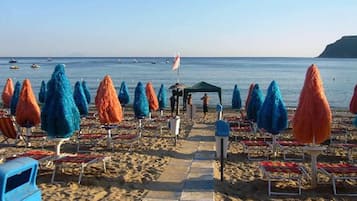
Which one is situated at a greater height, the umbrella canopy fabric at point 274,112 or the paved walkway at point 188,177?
the umbrella canopy fabric at point 274,112

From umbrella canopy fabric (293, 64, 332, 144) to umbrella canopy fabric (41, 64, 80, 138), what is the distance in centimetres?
533

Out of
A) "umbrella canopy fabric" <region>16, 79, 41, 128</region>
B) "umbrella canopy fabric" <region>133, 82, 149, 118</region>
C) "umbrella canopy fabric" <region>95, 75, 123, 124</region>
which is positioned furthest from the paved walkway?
"umbrella canopy fabric" <region>16, 79, 41, 128</region>

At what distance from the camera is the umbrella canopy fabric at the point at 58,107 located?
33.3 feet

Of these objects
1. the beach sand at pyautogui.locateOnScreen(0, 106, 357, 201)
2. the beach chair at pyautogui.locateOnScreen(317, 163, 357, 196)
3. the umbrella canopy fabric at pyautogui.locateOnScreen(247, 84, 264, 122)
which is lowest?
the beach sand at pyautogui.locateOnScreen(0, 106, 357, 201)

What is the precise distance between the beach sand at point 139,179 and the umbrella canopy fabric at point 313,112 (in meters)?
1.20

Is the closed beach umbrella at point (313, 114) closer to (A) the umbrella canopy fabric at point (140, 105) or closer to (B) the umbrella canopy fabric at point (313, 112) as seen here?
(B) the umbrella canopy fabric at point (313, 112)

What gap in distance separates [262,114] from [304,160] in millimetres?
1854

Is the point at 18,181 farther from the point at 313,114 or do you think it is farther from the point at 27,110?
the point at 27,110

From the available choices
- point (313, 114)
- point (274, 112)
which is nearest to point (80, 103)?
point (274, 112)

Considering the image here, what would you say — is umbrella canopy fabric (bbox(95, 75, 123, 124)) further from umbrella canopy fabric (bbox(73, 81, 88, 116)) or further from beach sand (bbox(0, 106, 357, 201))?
umbrella canopy fabric (bbox(73, 81, 88, 116))

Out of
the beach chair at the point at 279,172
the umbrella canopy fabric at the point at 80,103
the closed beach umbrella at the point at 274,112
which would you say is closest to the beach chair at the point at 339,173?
the beach chair at the point at 279,172

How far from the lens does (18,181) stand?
201 inches

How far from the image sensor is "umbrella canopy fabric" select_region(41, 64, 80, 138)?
33.3ft

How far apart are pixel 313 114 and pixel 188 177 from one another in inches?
123
